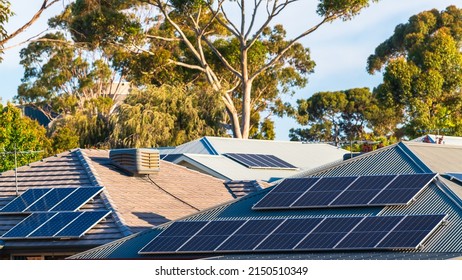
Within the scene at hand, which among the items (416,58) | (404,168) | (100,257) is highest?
(416,58)

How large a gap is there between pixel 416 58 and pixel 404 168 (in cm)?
6299

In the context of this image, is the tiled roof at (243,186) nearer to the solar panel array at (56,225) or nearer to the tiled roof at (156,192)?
the tiled roof at (156,192)

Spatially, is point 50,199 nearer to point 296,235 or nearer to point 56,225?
point 56,225

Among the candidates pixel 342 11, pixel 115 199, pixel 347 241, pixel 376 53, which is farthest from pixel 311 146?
pixel 376 53

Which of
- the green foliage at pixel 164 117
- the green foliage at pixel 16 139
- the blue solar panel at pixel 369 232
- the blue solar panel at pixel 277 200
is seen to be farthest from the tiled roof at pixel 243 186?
the green foliage at pixel 164 117

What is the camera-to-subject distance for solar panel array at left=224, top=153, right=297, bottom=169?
174 ft

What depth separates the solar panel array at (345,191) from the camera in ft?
103

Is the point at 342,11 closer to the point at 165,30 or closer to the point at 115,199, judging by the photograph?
the point at 165,30

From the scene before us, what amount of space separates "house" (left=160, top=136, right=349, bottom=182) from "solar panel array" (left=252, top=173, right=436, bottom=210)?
13318 mm

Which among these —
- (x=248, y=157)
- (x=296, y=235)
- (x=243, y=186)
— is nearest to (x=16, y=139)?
(x=248, y=157)

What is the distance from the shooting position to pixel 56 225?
124ft

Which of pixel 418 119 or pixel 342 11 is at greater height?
pixel 342 11

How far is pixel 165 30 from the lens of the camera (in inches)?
3561

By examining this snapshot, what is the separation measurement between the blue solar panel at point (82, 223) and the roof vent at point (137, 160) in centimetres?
498
